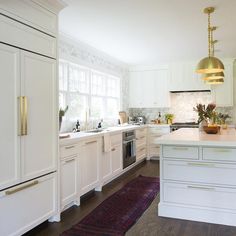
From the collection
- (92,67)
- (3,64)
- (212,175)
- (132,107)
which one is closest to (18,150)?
(3,64)

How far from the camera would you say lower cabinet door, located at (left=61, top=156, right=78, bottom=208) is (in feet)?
10.2

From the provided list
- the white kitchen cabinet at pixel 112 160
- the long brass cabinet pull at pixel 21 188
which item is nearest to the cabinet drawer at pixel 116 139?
the white kitchen cabinet at pixel 112 160

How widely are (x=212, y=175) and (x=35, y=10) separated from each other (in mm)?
2492

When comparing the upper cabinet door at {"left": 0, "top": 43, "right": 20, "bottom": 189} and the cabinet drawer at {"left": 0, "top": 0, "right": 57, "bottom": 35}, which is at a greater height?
the cabinet drawer at {"left": 0, "top": 0, "right": 57, "bottom": 35}

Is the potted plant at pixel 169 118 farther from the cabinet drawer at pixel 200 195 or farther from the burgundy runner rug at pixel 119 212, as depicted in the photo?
the cabinet drawer at pixel 200 195

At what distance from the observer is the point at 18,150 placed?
2.40 meters

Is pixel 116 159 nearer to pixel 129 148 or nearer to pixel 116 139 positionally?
pixel 116 139

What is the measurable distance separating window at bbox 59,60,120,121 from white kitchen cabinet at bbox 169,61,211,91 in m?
1.41

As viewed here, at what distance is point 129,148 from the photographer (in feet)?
17.7

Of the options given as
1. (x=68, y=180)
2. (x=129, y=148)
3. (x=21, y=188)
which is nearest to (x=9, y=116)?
(x=21, y=188)

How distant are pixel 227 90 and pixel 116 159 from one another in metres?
3.36

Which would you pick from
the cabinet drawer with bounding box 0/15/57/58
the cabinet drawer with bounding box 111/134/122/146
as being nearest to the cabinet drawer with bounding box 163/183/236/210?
the cabinet drawer with bounding box 111/134/122/146

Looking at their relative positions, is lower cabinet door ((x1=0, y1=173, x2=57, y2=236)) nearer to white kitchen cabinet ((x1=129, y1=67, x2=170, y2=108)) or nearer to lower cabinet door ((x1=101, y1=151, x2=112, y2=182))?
lower cabinet door ((x1=101, y1=151, x2=112, y2=182))

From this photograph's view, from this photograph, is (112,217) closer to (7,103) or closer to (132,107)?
(7,103)
